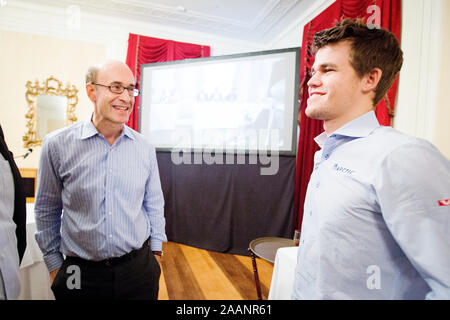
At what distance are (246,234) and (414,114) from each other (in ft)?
7.16

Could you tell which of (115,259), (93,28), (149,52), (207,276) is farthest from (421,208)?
(93,28)

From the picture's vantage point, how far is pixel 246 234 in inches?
122

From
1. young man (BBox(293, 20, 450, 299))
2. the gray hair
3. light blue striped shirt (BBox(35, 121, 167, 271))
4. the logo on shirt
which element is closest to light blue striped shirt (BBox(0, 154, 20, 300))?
light blue striped shirt (BBox(35, 121, 167, 271))

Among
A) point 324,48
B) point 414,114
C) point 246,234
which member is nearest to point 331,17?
point 414,114

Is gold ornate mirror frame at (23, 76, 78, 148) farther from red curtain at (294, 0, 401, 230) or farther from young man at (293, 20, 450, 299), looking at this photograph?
young man at (293, 20, 450, 299)

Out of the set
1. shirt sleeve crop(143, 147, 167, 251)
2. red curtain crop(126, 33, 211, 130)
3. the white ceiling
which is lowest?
shirt sleeve crop(143, 147, 167, 251)

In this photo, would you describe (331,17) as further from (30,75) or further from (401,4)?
(30,75)

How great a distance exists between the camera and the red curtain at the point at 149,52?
160 inches

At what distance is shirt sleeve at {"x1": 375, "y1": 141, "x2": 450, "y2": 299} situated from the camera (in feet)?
1.64

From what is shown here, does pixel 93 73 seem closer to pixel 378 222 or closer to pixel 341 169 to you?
pixel 341 169

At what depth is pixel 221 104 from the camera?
10.5 feet

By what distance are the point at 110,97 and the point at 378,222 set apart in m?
1.14

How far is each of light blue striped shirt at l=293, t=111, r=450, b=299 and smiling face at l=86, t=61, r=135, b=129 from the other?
36.7 inches

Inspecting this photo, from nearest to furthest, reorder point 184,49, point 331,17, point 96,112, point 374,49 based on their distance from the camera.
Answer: point 374,49 → point 96,112 → point 331,17 → point 184,49
